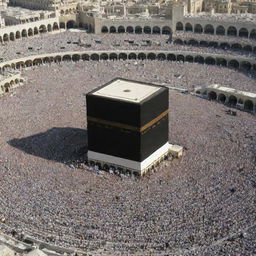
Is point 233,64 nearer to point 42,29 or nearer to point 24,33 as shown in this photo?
point 42,29

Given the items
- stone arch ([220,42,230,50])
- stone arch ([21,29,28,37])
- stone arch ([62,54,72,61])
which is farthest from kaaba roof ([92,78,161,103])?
stone arch ([21,29,28,37])

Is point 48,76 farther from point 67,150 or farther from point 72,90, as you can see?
point 67,150

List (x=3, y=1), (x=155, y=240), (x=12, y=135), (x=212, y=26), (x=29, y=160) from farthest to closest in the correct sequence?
(x=3, y=1), (x=212, y=26), (x=12, y=135), (x=29, y=160), (x=155, y=240)

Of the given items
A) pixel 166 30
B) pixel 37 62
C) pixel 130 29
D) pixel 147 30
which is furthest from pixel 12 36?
pixel 166 30

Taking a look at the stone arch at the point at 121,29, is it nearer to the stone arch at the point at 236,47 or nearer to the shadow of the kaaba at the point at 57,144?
the stone arch at the point at 236,47

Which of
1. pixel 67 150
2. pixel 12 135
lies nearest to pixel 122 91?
pixel 67 150

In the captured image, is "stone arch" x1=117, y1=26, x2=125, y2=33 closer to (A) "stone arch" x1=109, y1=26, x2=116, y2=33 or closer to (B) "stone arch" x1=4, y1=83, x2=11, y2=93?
(A) "stone arch" x1=109, y1=26, x2=116, y2=33

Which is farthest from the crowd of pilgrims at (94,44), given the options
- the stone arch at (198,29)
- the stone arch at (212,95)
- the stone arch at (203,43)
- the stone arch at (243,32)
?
the stone arch at (212,95)
